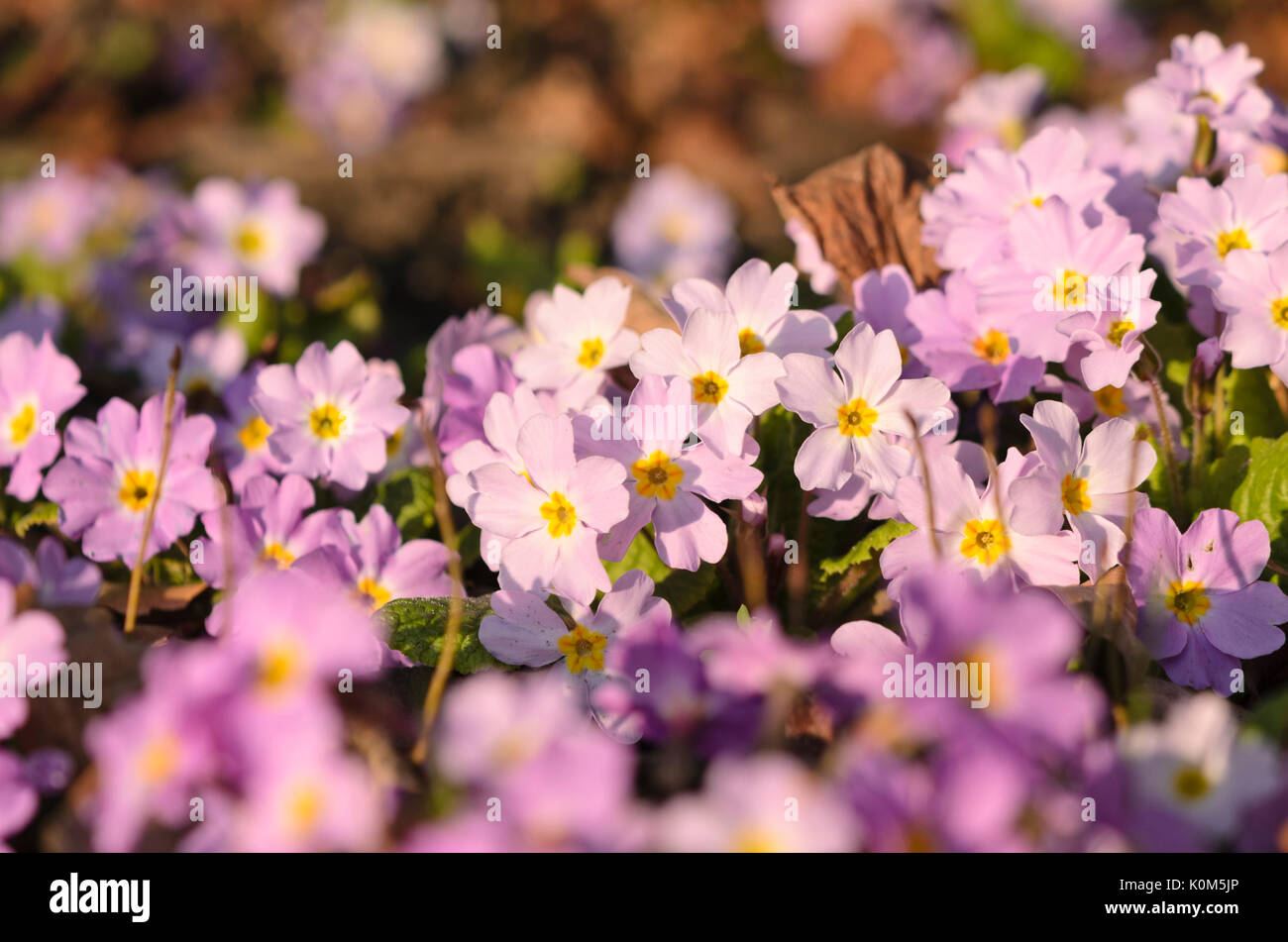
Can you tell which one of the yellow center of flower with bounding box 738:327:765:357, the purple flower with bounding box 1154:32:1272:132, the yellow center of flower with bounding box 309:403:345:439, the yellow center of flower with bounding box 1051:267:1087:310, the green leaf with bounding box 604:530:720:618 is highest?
the purple flower with bounding box 1154:32:1272:132

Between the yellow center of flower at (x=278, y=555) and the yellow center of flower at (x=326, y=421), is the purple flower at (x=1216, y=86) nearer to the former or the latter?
the yellow center of flower at (x=326, y=421)

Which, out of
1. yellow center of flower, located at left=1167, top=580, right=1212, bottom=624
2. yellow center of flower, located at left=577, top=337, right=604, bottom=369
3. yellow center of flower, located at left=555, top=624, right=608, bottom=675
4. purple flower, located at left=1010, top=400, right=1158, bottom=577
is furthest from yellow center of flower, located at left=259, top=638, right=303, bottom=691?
yellow center of flower, located at left=1167, top=580, right=1212, bottom=624

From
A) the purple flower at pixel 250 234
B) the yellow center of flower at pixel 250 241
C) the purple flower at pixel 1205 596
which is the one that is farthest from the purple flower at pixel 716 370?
the yellow center of flower at pixel 250 241

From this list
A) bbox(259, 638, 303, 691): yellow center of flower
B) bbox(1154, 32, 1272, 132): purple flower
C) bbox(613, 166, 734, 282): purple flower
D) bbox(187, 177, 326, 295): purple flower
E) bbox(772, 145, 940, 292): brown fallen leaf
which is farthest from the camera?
bbox(613, 166, 734, 282): purple flower

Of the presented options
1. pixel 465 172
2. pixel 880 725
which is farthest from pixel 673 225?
pixel 880 725

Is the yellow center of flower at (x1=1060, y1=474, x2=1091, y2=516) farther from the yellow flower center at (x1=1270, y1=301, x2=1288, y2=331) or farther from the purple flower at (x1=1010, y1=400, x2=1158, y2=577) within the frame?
the yellow flower center at (x1=1270, y1=301, x2=1288, y2=331)
